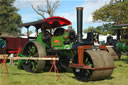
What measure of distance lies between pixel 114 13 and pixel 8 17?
83.0 ft

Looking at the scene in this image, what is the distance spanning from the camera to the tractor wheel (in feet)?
25.8

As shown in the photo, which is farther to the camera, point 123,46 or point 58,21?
point 123,46

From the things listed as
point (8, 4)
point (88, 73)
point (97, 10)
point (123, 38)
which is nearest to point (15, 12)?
point (8, 4)

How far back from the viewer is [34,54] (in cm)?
846

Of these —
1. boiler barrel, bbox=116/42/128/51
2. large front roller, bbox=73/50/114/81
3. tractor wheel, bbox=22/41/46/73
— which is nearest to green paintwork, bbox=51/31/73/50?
tractor wheel, bbox=22/41/46/73

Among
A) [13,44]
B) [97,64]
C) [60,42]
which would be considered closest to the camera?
[97,64]

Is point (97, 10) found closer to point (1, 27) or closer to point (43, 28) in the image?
point (1, 27)

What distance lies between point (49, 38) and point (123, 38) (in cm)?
552

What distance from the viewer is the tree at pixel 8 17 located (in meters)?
41.9

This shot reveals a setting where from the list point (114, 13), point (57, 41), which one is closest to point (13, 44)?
point (57, 41)

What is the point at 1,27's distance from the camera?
4147cm

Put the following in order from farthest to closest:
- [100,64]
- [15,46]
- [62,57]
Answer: [15,46]
[62,57]
[100,64]

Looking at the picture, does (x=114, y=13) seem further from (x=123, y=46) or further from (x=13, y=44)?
(x=13, y=44)

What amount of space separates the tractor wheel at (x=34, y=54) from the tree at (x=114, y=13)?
21131 millimetres
